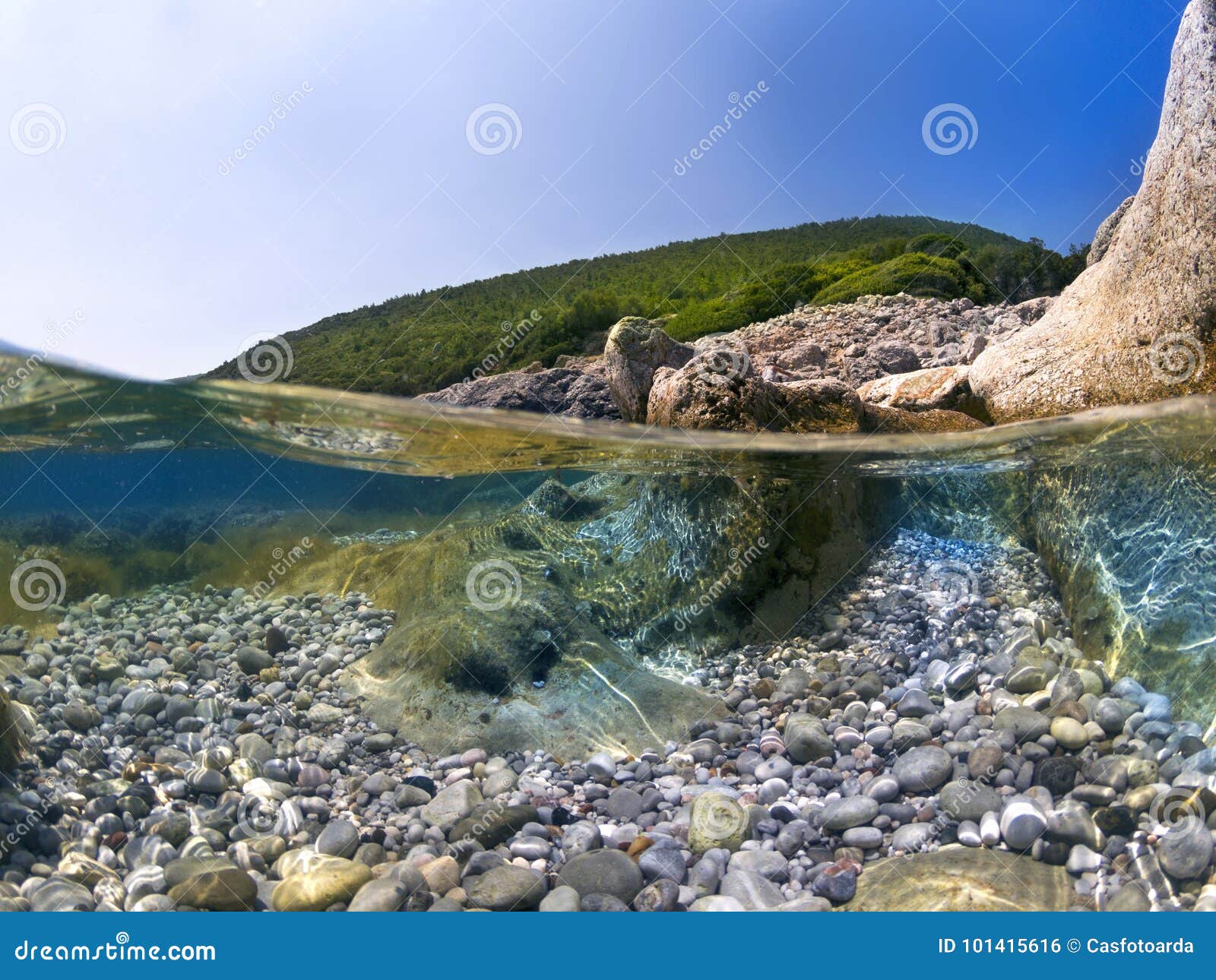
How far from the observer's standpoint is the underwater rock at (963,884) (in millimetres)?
3118

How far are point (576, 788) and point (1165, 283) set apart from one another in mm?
7677

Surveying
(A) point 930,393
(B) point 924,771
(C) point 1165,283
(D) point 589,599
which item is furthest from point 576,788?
(A) point 930,393

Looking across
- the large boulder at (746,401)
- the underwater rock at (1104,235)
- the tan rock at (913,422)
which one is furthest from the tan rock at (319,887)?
the underwater rock at (1104,235)

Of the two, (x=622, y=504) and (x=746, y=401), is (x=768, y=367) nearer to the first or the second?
(x=746, y=401)

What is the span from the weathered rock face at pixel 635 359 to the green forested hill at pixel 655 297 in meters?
7.29

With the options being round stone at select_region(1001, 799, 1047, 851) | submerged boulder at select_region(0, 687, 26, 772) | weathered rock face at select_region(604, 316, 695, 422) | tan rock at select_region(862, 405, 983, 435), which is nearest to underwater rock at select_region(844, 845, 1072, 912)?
round stone at select_region(1001, 799, 1047, 851)

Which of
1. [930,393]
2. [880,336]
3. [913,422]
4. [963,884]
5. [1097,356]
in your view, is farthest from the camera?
[880,336]

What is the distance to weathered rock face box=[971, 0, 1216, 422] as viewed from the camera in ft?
22.3

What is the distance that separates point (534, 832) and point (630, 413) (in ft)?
27.3

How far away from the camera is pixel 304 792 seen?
4.30 meters

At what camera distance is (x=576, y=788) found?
4.53m

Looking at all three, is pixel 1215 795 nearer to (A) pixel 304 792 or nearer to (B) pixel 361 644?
(A) pixel 304 792

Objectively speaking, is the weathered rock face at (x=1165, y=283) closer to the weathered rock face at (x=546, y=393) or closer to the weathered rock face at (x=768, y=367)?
the weathered rock face at (x=768, y=367)

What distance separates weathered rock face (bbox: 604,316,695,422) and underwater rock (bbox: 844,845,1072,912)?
8.49m
